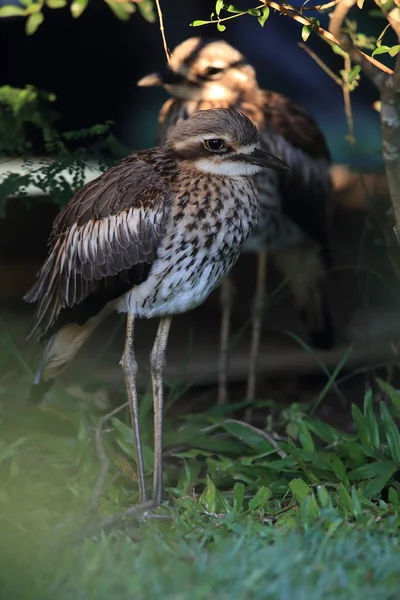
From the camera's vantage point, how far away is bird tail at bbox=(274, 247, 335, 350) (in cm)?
616

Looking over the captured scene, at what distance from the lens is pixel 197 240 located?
3.86 metres

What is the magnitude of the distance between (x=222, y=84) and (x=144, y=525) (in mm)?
2714

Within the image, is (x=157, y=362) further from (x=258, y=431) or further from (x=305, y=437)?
(x=305, y=437)

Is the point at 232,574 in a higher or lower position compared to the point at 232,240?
lower

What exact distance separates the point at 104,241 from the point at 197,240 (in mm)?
403

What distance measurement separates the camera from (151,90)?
6.11 meters

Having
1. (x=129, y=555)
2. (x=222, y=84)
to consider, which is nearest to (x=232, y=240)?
(x=129, y=555)

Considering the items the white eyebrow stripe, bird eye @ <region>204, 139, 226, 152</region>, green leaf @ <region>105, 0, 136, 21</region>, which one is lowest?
the white eyebrow stripe

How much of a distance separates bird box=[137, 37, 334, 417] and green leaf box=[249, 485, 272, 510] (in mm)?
1554

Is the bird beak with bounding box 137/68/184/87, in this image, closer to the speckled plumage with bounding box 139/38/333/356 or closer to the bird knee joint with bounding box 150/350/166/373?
the speckled plumage with bounding box 139/38/333/356

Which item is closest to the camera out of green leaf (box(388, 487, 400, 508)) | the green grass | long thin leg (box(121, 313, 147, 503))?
the green grass

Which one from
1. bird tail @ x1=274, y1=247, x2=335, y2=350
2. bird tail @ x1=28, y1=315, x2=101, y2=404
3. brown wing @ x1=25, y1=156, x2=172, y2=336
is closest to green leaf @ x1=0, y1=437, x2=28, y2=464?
bird tail @ x1=28, y1=315, x2=101, y2=404

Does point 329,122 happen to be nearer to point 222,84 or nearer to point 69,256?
point 222,84

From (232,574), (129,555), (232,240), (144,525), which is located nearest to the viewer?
(232,574)
